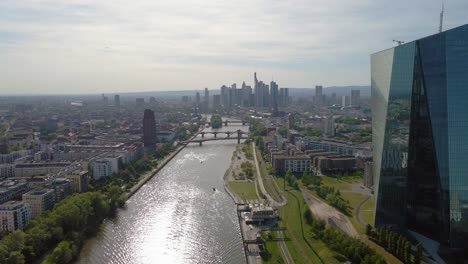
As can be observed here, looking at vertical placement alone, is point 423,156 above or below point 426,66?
below

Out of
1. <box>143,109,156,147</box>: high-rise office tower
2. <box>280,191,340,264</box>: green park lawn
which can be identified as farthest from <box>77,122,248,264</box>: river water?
<box>143,109,156,147</box>: high-rise office tower

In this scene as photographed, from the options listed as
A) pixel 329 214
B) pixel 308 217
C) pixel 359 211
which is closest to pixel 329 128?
pixel 359 211

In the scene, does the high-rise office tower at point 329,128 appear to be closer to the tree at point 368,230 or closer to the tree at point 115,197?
the tree at point 115,197

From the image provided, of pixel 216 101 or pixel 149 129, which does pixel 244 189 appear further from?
pixel 216 101

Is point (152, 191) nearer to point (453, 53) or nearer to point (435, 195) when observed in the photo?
point (435, 195)

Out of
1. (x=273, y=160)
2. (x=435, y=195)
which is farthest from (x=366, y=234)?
(x=273, y=160)
